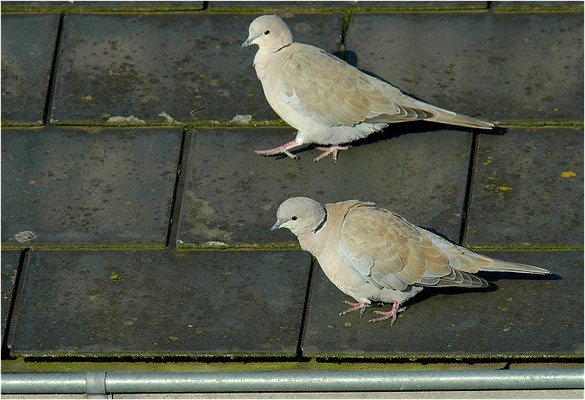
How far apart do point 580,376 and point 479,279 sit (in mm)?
1097

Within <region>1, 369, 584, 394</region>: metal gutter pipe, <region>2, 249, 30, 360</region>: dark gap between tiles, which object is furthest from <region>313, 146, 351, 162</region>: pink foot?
<region>1, 369, 584, 394</region>: metal gutter pipe

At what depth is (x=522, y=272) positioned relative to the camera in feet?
17.1

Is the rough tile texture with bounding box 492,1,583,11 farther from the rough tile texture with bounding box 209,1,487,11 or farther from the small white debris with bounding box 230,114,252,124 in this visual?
the small white debris with bounding box 230,114,252,124

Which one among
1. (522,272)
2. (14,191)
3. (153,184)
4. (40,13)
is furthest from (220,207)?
(40,13)

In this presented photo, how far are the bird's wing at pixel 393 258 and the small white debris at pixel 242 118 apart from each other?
1.36 meters

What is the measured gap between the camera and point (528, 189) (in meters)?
5.80

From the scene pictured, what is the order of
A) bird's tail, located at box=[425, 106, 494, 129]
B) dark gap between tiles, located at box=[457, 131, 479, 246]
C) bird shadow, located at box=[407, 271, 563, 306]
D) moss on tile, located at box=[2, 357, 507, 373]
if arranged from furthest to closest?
1. bird's tail, located at box=[425, 106, 494, 129]
2. dark gap between tiles, located at box=[457, 131, 479, 246]
3. bird shadow, located at box=[407, 271, 563, 306]
4. moss on tile, located at box=[2, 357, 507, 373]

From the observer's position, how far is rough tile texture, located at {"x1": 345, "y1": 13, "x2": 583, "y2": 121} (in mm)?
6293

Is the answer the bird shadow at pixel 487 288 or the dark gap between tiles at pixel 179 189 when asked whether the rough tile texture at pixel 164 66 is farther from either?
the bird shadow at pixel 487 288

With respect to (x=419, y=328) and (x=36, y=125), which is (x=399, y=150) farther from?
(x=36, y=125)

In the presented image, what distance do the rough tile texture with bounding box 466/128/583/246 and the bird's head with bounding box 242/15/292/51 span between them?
1.31 metres

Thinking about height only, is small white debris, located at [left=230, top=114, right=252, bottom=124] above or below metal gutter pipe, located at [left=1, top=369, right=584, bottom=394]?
above

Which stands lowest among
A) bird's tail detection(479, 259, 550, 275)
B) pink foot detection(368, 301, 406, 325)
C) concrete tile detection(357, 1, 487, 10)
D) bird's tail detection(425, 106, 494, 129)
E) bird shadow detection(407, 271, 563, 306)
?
pink foot detection(368, 301, 406, 325)

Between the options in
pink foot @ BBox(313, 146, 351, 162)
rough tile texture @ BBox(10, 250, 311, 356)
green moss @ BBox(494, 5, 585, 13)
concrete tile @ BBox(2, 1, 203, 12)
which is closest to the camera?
rough tile texture @ BBox(10, 250, 311, 356)
